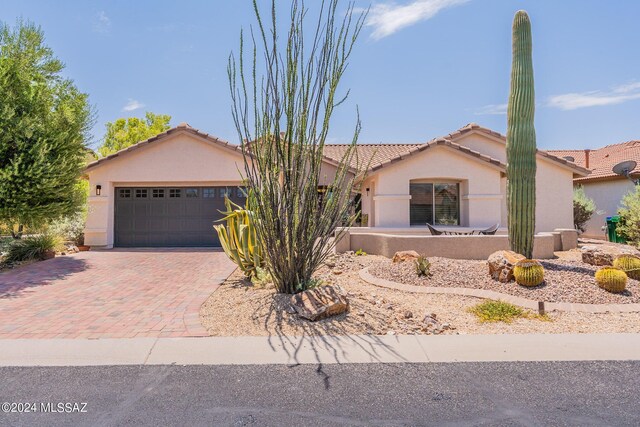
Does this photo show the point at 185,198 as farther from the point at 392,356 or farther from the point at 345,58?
the point at 392,356

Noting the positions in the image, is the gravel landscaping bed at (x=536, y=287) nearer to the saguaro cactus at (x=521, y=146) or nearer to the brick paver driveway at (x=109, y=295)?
the saguaro cactus at (x=521, y=146)

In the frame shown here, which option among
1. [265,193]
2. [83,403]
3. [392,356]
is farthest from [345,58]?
[83,403]

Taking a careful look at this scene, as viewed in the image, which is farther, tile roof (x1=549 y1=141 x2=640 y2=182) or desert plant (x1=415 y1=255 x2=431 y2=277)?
tile roof (x1=549 y1=141 x2=640 y2=182)

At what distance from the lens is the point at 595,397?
3.46 meters

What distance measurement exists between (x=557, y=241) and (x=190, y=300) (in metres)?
12.7

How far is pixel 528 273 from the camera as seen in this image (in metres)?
7.32

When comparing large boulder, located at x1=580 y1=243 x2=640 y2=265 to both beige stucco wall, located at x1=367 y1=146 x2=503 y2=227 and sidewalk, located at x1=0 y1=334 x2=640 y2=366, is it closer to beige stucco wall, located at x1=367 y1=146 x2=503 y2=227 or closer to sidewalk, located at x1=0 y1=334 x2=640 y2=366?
sidewalk, located at x1=0 y1=334 x2=640 y2=366

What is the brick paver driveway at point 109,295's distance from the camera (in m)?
5.47

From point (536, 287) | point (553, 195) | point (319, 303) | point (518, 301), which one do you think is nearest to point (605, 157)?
point (553, 195)

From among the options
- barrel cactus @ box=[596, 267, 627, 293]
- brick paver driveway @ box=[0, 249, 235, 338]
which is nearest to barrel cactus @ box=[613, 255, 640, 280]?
barrel cactus @ box=[596, 267, 627, 293]

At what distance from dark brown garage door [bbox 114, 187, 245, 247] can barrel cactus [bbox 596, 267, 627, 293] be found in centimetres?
1223

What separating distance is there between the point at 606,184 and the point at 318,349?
2553cm

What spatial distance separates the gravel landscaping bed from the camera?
6785mm

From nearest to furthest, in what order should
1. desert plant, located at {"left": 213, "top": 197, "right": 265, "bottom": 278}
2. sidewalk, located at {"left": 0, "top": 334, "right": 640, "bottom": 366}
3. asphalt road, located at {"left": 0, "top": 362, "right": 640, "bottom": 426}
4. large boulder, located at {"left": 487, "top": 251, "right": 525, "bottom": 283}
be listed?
1. asphalt road, located at {"left": 0, "top": 362, "right": 640, "bottom": 426}
2. sidewalk, located at {"left": 0, "top": 334, "right": 640, "bottom": 366}
3. large boulder, located at {"left": 487, "top": 251, "right": 525, "bottom": 283}
4. desert plant, located at {"left": 213, "top": 197, "right": 265, "bottom": 278}
